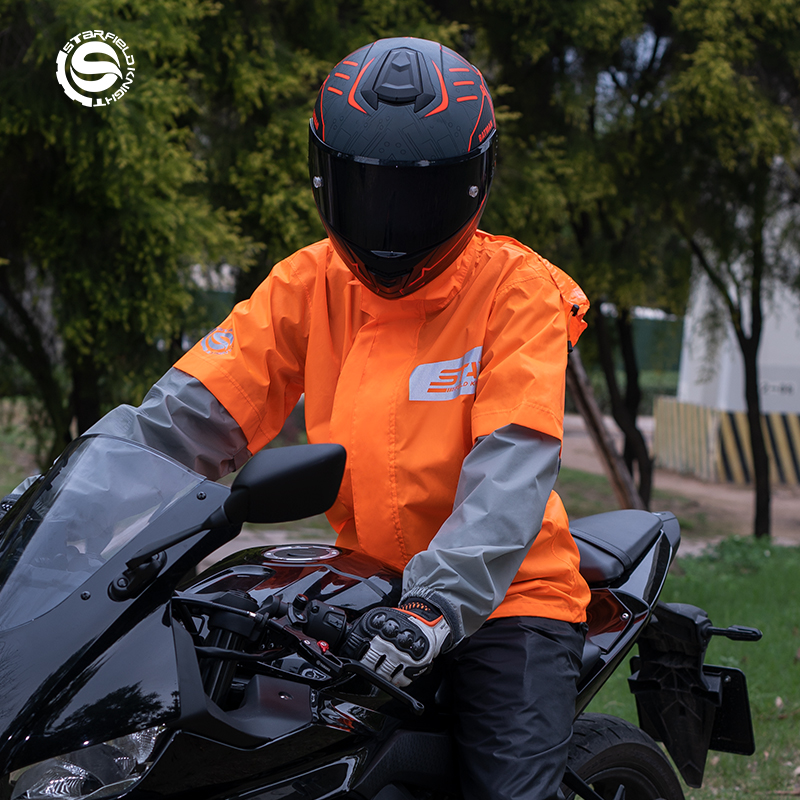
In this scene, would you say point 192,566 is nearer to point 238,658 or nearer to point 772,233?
point 238,658

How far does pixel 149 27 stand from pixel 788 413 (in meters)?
15.4

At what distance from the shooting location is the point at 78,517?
1.43 m

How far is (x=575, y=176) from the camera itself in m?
8.19

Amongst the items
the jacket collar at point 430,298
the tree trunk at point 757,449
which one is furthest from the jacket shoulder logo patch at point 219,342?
the tree trunk at point 757,449

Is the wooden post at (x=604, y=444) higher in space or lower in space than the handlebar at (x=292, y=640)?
lower

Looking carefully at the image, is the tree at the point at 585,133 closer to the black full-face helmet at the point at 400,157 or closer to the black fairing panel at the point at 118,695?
the black full-face helmet at the point at 400,157

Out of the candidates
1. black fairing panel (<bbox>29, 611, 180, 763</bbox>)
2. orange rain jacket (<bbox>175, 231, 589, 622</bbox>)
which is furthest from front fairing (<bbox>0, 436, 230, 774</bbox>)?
orange rain jacket (<bbox>175, 231, 589, 622</bbox>)

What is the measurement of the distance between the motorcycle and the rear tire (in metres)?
0.52

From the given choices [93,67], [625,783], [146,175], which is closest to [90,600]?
[625,783]

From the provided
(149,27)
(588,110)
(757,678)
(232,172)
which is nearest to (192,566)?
(757,678)

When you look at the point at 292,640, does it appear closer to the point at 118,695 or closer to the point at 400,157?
the point at 118,695

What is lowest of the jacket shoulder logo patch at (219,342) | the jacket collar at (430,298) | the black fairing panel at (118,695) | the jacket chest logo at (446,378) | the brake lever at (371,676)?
the brake lever at (371,676)

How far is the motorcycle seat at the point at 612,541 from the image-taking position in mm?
2350

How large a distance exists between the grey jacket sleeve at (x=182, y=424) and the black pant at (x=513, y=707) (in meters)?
0.70
